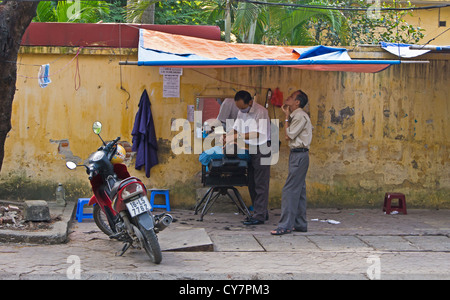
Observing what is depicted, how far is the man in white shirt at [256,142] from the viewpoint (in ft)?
25.7

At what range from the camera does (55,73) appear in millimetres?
8609

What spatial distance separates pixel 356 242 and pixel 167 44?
372 centimetres

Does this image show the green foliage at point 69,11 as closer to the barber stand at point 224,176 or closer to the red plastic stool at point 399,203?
the barber stand at point 224,176

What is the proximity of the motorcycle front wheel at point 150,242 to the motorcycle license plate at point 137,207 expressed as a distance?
0.45 feet

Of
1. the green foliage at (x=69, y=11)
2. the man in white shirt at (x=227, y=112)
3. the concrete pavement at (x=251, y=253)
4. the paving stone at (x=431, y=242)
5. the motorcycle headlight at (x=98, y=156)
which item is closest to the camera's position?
the concrete pavement at (x=251, y=253)

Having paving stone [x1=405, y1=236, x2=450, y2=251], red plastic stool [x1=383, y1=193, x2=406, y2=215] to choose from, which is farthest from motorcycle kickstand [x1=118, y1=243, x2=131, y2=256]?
red plastic stool [x1=383, y1=193, x2=406, y2=215]

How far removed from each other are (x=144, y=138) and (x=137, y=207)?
10.8 feet

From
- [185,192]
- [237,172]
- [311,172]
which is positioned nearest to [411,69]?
[311,172]

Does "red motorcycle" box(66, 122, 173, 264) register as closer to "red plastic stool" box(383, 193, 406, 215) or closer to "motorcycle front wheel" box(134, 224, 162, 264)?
"motorcycle front wheel" box(134, 224, 162, 264)

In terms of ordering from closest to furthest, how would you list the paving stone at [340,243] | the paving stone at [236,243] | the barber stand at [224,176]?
1. the paving stone at [236,243]
2. the paving stone at [340,243]
3. the barber stand at [224,176]

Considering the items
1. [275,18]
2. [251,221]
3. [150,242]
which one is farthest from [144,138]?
[275,18]

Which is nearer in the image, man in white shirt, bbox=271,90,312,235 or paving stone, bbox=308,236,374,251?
paving stone, bbox=308,236,374,251

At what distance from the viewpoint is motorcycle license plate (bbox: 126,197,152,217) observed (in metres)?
5.43

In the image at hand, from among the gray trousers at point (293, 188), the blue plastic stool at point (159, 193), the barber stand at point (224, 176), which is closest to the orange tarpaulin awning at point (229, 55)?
the gray trousers at point (293, 188)
